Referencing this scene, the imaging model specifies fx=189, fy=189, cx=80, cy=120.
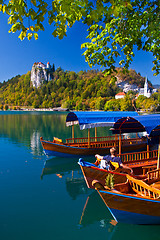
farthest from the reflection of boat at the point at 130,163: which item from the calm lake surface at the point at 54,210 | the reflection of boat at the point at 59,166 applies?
the reflection of boat at the point at 59,166

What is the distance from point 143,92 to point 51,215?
182846 mm

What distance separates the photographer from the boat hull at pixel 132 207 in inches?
232

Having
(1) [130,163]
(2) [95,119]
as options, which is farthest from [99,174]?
(2) [95,119]

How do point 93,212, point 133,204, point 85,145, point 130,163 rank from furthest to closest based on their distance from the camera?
point 85,145, point 130,163, point 93,212, point 133,204

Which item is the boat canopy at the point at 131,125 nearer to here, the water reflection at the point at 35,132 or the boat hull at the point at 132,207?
the boat hull at the point at 132,207

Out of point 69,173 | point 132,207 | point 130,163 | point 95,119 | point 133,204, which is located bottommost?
point 69,173

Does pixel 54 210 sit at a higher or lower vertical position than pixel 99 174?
lower

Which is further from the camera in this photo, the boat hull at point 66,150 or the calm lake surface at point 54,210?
the boat hull at point 66,150

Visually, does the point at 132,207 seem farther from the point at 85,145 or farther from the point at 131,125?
the point at 85,145

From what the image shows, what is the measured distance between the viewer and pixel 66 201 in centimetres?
891

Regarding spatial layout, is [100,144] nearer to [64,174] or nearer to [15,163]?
[64,174]

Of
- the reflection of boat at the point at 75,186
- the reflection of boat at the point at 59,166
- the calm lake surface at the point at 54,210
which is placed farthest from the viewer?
the reflection of boat at the point at 59,166

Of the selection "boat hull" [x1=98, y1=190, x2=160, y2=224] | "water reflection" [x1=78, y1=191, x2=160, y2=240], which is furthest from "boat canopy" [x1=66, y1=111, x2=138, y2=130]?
"boat hull" [x1=98, y1=190, x2=160, y2=224]

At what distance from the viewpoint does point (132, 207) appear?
6082 millimetres
